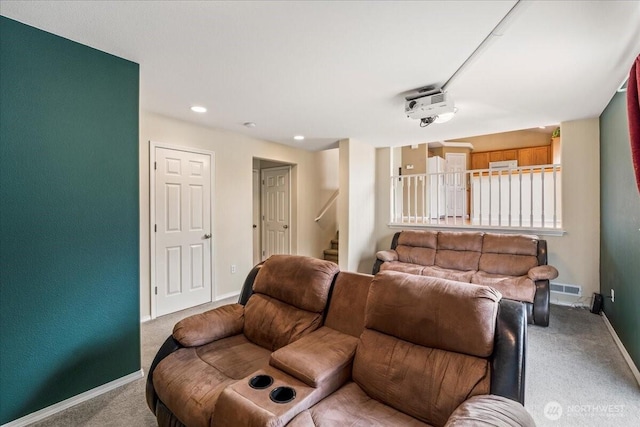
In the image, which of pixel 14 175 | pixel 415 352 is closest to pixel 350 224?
pixel 415 352

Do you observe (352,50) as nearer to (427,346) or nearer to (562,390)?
(427,346)

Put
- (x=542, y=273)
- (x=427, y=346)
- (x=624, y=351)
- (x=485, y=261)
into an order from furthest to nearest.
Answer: (x=485, y=261) < (x=542, y=273) < (x=624, y=351) < (x=427, y=346)

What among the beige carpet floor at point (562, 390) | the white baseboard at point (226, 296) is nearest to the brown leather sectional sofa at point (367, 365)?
Result: the beige carpet floor at point (562, 390)

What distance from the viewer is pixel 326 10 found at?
5.32ft

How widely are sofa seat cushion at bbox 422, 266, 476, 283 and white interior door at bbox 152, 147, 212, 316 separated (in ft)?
9.57

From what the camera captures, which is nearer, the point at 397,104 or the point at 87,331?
the point at 87,331

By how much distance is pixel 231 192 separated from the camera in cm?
418

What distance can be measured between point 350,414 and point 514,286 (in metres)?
2.86

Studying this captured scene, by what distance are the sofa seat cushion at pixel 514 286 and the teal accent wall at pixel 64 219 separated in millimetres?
3545

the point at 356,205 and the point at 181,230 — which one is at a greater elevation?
the point at 356,205

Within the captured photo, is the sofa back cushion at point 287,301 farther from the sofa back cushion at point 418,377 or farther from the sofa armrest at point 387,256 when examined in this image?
the sofa armrest at point 387,256

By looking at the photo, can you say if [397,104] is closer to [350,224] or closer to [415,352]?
[350,224]

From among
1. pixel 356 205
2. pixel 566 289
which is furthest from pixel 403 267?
pixel 566 289

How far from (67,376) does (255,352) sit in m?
1.23
